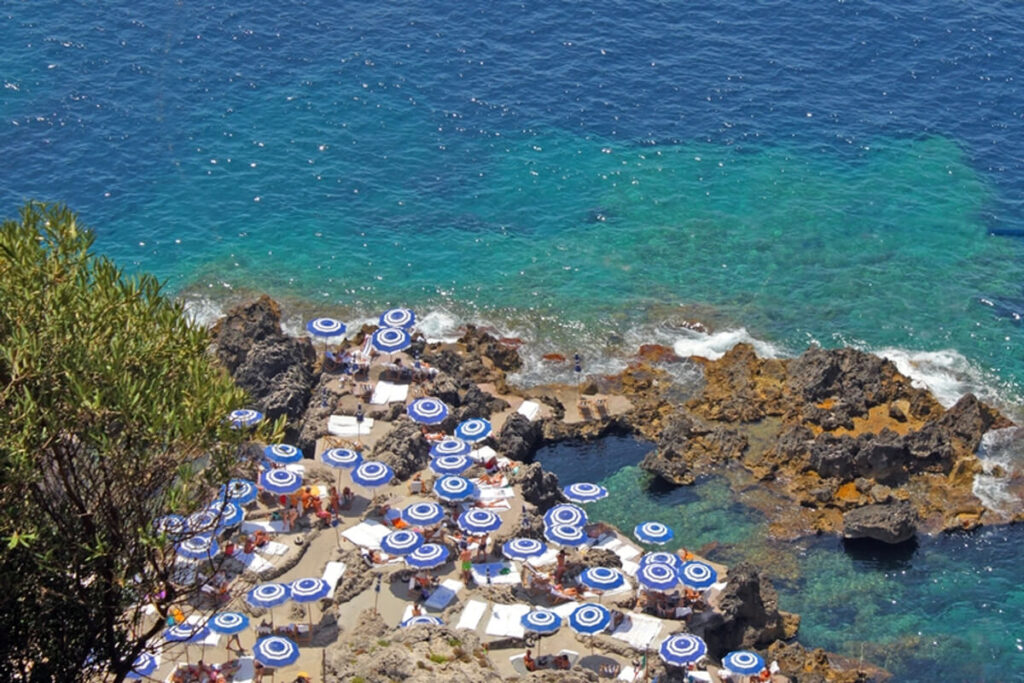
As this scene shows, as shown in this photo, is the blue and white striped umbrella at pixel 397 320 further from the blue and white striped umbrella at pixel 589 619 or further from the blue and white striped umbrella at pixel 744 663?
the blue and white striped umbrella at pixel 744 663

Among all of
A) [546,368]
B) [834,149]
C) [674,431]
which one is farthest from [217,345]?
[834,149]

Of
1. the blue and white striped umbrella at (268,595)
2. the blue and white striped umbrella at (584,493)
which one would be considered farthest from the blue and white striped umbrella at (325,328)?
the blue and white striped umbrella at (268,595)

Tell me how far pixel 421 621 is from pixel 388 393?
836 inches

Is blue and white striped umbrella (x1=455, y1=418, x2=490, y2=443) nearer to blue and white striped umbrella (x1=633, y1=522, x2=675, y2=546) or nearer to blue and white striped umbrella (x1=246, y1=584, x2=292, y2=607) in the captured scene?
blue and white striped umbrella (x1=633, y1=522, x2=675, y2=546)

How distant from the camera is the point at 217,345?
247 feet

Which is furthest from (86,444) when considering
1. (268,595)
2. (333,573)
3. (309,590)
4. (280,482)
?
(280,482)

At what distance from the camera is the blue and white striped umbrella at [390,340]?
7194 cm

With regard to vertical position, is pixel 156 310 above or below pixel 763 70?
above

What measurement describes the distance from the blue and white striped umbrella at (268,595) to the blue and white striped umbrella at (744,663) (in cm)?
1815

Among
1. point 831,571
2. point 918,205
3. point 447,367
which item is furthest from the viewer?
point 918,205

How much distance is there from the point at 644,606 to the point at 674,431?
42.2 feet

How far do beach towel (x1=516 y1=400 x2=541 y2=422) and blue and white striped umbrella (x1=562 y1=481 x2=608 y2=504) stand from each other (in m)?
6.82

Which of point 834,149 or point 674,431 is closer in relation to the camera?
point 674,431

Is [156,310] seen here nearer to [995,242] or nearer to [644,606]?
[644,606]
